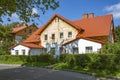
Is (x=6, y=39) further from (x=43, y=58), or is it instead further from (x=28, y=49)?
(x=43, y=58)

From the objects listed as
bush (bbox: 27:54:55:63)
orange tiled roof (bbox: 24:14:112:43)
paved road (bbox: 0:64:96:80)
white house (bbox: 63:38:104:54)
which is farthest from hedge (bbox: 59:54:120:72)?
orange tiled roof (bbox: 24:14:112:43)

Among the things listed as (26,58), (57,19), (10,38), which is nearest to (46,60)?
(26,58)

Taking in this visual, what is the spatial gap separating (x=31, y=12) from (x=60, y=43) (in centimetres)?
2439

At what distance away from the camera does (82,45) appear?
34.0 meters

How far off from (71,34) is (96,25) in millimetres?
4918

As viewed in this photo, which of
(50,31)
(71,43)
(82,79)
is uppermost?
(50,31)

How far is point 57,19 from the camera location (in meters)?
40.7

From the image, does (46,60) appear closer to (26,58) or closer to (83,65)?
(26,58)

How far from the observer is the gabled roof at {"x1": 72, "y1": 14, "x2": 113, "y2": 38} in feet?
119

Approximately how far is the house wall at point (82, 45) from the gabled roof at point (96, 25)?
2.57 meters

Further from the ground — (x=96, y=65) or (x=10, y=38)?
(x=10, y=38)

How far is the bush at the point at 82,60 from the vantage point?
Result: 2340 cm

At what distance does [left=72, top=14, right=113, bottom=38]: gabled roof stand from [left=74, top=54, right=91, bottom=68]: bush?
1162cm

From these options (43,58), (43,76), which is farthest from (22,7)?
(43,58)
